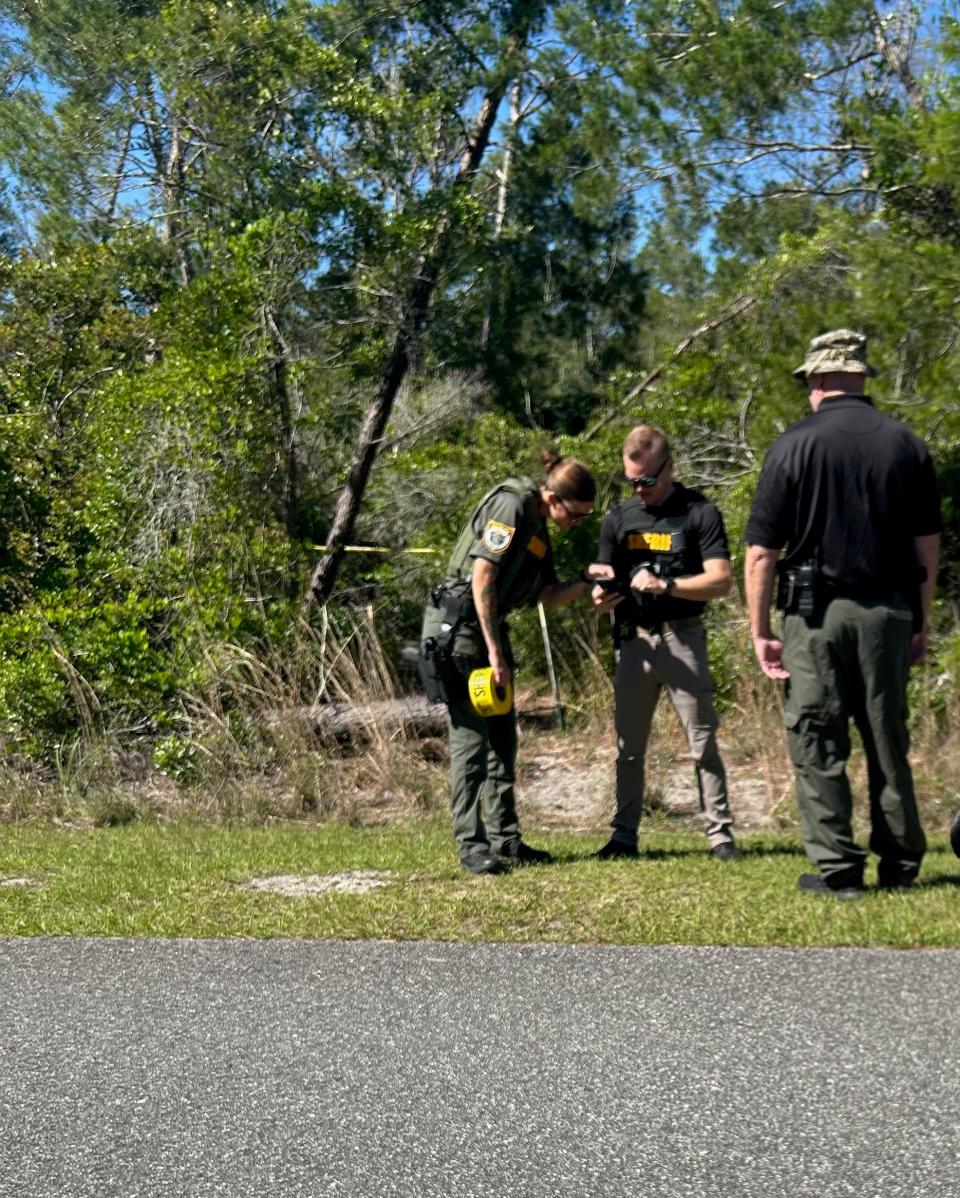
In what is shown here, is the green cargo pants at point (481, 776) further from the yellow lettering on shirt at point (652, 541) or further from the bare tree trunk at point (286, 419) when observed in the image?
the bare tree trunk at point (286, 419)

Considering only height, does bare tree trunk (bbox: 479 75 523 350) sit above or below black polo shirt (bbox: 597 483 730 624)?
above

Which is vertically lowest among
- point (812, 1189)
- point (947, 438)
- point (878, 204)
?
point (812, 1189)

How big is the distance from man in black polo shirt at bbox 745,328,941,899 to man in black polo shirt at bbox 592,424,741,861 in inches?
44.8

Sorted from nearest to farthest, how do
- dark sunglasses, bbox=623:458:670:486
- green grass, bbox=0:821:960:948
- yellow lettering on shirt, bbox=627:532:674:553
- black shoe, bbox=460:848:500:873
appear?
green grass, bbox=0:821:960:948
black shoe, bbox=460:848:500:873
dark sunglasses, bbox=623:458:670:486
yellow lettering on shirt, bbox=627:532:674:553

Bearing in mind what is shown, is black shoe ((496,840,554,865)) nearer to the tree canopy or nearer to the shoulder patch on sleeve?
the shoulder patch on sleeve

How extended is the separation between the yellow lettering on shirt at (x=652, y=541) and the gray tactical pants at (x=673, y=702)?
372 millimetres

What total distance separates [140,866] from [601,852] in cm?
227

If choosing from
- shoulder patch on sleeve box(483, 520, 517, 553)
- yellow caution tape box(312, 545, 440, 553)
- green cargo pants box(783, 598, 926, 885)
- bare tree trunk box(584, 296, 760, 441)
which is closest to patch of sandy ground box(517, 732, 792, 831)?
shoulder patch on sleeve box(483, 520, 517, 553)

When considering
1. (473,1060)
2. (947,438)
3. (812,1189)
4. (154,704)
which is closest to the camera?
(812,1189)

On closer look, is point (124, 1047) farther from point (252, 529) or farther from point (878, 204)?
point (878, 204)

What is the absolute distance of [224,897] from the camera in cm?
662

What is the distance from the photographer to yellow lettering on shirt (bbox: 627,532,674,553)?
24.3ft

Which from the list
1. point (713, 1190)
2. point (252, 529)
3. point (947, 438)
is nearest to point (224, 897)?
point (713, 1190)

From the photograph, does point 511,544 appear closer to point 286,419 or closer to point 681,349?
point 286,419
